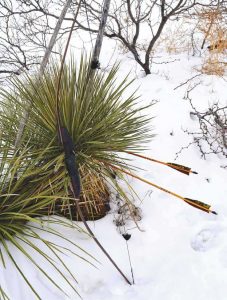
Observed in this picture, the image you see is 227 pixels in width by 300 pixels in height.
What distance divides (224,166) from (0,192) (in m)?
1.60

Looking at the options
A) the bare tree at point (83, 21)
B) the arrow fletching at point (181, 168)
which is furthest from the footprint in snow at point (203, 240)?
the bare tree at point (83, 21)

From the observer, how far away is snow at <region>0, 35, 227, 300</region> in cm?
155

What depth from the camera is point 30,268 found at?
1.56 metres

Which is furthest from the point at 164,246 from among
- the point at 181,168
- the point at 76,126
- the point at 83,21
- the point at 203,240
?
the point at 83,21

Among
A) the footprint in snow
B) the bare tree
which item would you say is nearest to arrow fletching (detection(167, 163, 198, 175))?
the footprint in snow

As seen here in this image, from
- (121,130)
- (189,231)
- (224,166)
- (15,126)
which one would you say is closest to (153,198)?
(189,231)

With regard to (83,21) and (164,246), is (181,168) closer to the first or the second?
(164,246)

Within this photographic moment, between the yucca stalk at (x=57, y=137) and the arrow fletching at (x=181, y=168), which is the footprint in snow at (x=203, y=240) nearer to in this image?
the arrow fletching at (x=181, y=168)

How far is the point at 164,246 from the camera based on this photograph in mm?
1805

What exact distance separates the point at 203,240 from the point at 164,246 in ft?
0.72

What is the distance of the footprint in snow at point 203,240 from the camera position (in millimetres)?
1771

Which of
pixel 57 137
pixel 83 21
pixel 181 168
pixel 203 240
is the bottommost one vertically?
pixel 203 240

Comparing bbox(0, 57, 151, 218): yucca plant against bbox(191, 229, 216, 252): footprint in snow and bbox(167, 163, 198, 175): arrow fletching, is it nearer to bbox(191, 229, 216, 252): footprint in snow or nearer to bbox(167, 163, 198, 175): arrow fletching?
bbox(167, 163, 198, 175): arrow fletching

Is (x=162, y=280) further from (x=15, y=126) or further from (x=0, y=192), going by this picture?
(x=15, y=126)
